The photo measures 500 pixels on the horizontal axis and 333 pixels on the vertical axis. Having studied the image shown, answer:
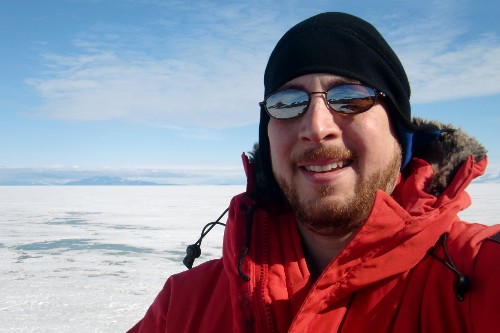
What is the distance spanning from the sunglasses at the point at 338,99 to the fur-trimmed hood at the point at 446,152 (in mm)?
235

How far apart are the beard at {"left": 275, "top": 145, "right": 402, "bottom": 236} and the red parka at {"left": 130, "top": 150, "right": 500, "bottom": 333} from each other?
81 millimetres

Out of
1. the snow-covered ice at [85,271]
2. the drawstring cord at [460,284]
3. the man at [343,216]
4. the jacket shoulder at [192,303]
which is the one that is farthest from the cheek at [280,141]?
the snow-covered ice at [85,271]

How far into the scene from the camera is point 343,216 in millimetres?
1199

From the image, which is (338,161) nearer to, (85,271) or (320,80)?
(320,80)

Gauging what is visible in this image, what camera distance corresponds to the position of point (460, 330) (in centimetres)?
85

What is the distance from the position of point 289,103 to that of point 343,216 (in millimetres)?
380

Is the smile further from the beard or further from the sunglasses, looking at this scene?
the sunglasses

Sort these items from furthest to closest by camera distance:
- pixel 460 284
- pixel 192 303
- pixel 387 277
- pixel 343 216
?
pixel 192 303 → pixel 343 216 → pixel 387 277 → pixel 460 284

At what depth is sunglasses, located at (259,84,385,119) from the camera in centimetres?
122

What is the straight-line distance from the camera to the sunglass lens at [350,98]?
1.22m

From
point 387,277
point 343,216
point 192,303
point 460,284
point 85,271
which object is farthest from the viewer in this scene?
point 85,271

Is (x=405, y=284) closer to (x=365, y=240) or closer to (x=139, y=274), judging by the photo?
(x=365, y=240)

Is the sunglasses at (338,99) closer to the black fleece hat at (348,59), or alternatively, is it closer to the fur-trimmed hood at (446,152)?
the black fleece hat at (348,59)

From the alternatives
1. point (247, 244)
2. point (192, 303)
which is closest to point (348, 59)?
point (247, 244)
